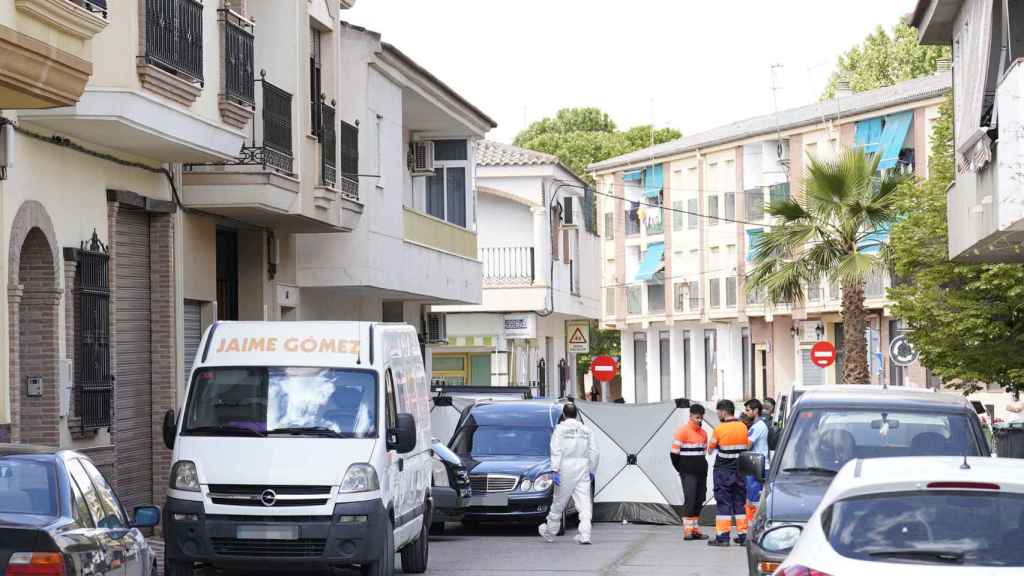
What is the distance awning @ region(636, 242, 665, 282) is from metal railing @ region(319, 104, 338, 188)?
180ft

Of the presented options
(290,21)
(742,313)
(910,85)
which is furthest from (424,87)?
(742,313)

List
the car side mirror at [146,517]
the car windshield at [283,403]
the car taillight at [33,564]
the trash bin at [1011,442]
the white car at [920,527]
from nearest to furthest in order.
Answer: the white car at [920,527] → the car taillight at [33,564] → the car side mirror at [146,517] → the car windshield at [283,403] → the trash bin at [1011,442]

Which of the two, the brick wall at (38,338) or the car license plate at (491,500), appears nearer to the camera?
the brick wall at (38,338)

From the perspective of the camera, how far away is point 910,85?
62.2 m

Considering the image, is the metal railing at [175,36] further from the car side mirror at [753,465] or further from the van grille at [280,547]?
the car side mirror at [753,465]

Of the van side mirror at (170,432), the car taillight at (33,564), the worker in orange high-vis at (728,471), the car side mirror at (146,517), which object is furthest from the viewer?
the worker in orange high-vis at (728,471)

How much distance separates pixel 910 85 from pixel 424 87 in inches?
1405

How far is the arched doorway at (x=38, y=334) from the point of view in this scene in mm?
17078

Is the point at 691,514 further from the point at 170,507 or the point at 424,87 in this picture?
the point at 424,87

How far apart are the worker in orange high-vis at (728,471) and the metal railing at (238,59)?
700cm

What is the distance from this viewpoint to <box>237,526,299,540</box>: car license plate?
47.2ft

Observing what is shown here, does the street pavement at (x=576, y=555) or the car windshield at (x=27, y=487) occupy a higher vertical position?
the car windshield at (x=27, y=487)

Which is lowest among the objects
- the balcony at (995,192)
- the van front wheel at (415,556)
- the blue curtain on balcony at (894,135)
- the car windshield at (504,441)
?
the van front wheel at (415,556)

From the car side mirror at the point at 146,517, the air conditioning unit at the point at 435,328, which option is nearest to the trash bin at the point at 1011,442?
the air conditioning unit at the point at 435,328
